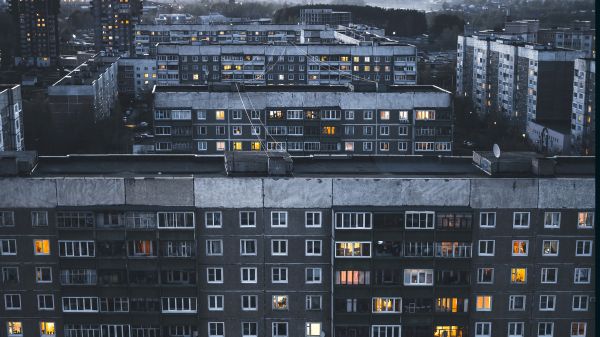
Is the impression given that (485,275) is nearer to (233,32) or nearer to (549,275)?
(549,275)

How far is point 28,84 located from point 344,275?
1945 inches

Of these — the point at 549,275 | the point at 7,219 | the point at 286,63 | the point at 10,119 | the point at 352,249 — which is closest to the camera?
the point at 352,249

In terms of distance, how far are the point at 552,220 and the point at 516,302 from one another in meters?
1.54

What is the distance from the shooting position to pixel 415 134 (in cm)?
2784

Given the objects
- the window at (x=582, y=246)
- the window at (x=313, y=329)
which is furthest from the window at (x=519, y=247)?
the window at (x=313, y=329)

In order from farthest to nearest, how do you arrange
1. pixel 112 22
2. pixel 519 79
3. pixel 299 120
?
pixel 112 22
pixel 519 79
pixel 299 120

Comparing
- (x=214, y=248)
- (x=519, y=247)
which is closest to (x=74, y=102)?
(x=214, y=248)

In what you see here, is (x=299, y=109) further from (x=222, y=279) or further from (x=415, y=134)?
(x=222, y=279)

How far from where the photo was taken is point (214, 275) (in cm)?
1453

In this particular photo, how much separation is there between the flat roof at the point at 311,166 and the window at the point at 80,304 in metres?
2.33

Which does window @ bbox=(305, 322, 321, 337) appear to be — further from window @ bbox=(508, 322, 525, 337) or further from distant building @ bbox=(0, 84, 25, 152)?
distant building @ bbox=(0, 84, 25, 152)

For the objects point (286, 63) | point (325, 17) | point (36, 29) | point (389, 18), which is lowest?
A: point (286, 63)

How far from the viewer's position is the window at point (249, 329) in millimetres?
14602

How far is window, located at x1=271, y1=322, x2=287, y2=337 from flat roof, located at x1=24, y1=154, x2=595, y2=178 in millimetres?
2637
